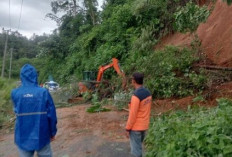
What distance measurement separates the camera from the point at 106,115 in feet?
33.5

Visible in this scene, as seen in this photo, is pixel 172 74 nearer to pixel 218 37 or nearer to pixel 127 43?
pixel 218 37

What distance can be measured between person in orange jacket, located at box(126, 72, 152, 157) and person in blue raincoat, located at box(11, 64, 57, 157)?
3.91 feet

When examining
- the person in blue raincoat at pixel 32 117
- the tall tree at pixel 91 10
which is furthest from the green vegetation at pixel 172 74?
the tall tree at pixel 91 10

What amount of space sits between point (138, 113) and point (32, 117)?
1.61 meters

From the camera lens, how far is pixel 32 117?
413cm

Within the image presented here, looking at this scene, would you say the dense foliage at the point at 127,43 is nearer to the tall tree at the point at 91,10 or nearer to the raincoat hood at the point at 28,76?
the tall tree at the point at 91,10

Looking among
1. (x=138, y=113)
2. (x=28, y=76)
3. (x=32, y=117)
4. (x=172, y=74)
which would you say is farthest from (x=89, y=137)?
(x=172, y=74)

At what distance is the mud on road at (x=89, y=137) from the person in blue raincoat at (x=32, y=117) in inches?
94.1

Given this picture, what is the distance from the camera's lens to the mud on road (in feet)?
21.5

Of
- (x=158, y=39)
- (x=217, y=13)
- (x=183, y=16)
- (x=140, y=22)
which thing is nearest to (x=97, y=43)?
(x=140, y=22)

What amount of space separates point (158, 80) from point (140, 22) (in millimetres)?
7475

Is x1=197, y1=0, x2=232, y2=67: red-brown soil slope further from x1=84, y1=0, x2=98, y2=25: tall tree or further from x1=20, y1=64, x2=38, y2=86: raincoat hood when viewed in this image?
x1=84, y1=0, x2=98, y2=25: tall tree

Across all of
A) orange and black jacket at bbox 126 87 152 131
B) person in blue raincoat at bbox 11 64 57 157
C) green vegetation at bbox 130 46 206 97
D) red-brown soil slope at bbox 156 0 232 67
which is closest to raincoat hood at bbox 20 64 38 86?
person in blue raincoat at bbox 11 64 57 157

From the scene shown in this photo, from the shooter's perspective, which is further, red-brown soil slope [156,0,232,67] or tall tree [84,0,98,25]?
tall tree [84,0,98,25]
